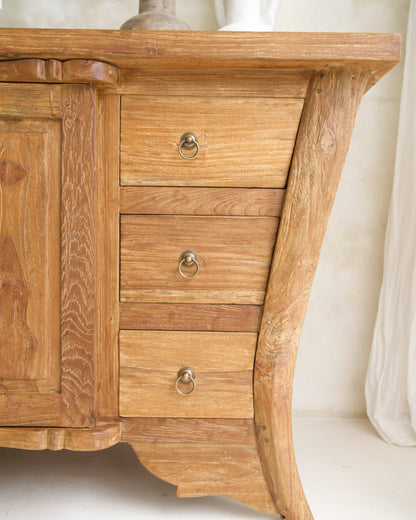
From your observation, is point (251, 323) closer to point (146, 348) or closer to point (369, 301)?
point (146, 348)

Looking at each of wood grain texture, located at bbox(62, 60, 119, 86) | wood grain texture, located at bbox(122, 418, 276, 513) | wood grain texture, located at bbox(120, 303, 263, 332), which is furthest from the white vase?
wood grain texture, located at bbox(122, 418, 276, 513)

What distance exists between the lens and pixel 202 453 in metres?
1.05

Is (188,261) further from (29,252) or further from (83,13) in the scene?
(83,13)

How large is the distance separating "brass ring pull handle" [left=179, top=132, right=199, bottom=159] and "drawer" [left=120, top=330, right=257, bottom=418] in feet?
1.23

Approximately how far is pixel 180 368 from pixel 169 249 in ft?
0.84

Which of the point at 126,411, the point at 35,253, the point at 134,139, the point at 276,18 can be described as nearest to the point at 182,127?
the point at 134,139

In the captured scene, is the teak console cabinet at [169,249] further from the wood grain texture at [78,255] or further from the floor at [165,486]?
the floor at [165,486]

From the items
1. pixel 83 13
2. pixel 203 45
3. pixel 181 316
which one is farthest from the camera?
pixel 83 13

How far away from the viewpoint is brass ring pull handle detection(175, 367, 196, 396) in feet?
3.37

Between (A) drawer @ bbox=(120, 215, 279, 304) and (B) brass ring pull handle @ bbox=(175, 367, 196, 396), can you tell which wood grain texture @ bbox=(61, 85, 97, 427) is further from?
(B) brass ring pull handle @ bbox=(175, 367, 196, 396)

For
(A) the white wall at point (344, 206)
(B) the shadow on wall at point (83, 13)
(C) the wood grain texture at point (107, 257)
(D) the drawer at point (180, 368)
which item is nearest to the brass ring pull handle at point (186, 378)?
(D) the drawer at point (180, 368)

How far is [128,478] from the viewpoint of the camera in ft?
4.18

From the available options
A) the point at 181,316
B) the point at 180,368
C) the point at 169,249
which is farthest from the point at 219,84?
the point at 180,368

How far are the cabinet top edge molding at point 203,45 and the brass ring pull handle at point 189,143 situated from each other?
0.48 feet
